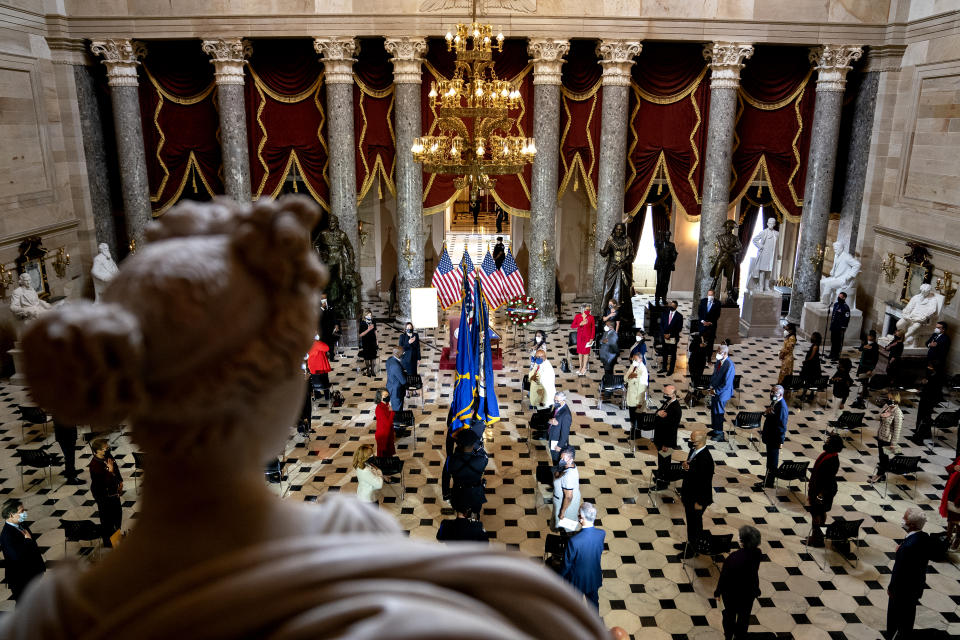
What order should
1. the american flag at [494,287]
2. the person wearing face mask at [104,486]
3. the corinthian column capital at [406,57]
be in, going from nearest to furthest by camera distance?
the person wearing face mask at [104,486] → the american flag at [494,287] → the corinthian column capital at [406,57]

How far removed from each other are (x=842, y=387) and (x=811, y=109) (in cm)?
783

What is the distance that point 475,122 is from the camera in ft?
36.5

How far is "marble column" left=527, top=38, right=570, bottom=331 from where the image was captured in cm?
1612

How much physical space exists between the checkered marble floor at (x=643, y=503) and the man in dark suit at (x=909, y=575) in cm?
44

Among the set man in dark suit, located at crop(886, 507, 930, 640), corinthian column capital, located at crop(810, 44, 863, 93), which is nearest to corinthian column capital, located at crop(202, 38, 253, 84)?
corinthian column capital, located at crop(810, 44, 863, 93)

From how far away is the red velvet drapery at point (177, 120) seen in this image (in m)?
17.0

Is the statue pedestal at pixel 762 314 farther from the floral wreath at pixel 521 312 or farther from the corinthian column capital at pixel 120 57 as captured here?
the corinthian column capital at pixel 120 57

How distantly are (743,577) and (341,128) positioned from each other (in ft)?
43.4

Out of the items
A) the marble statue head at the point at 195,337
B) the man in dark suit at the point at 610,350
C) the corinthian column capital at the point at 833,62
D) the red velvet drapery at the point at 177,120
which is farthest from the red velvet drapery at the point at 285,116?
the marble statue head at the point at 195,337

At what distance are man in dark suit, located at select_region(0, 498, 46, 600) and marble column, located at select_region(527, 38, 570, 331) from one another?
11822 mm

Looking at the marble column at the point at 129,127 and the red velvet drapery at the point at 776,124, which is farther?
the red velvet drapery at the point at 776,124

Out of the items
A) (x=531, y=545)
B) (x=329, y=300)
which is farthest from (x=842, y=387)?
(x=329, y=300)

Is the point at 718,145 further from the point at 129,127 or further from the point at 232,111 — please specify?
the point at 129,127

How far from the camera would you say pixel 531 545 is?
876cm
